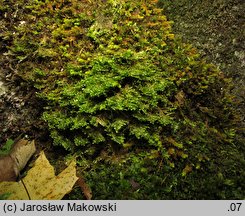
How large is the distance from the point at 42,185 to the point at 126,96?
3.14ft

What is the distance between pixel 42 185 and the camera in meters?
2.24

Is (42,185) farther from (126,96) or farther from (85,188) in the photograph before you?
(126,96)

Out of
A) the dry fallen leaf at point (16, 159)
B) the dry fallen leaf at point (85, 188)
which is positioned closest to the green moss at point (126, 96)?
the dry fallen leaf at point (85, 188)

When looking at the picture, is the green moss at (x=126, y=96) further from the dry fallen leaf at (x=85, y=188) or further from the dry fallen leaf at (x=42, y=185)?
the dry fallen leaf at (x=42, y=185)

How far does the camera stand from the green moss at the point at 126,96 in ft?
8.14

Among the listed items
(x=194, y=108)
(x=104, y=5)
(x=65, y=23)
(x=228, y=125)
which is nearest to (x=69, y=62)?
(x=65, y=23)

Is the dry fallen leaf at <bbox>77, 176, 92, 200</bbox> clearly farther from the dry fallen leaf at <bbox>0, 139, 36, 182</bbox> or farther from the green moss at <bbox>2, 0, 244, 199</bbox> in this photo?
the dry fallen leaf at <bbox>0, 139, 36, 182</bbox>

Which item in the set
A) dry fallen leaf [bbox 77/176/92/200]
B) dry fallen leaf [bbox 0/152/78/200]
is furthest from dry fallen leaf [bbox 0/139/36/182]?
dry fallen leaf [bbox 77/176/92/200]

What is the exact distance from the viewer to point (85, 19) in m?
2.86

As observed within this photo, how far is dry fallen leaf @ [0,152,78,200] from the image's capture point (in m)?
2.21

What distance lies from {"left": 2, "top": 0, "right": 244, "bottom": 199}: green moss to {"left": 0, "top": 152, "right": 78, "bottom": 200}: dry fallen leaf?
235mm

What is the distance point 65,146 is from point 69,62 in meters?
0.74

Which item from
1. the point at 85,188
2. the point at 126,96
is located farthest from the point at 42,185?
the point at 126,96
